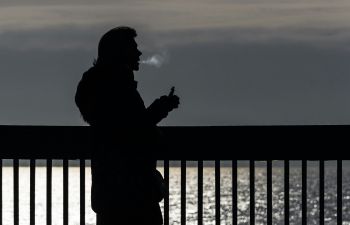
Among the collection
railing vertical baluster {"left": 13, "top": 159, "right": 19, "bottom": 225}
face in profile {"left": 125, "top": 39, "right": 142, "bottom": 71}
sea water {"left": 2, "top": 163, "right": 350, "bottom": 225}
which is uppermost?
sea water {"left": 2, "top": 163, "right": 350, "bottom": 225}

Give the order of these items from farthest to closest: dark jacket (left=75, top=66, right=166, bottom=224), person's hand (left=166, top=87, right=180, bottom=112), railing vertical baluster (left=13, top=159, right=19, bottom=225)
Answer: railing vertical baluster (left=13, top=159, right=19, bottom=225) → dark jacket (left=75, top=66, right=166, bottom=224) → person's hand (left=166, top=87, right=180, bottom=112)

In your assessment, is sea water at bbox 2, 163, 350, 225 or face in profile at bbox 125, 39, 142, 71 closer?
face in profile at bbox 125, 39, 142, 71

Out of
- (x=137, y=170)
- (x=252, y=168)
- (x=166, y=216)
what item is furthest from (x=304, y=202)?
(x=137, y=170)

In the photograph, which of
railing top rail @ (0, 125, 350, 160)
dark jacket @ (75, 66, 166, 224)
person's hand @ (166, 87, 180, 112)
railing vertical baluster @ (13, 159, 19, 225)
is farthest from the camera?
railing vertical baluster @ (13, 159, 19, 225)

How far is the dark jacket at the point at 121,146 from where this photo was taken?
5.25 meters

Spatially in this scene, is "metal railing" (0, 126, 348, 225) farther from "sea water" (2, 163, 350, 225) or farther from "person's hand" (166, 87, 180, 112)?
"sea water" (2, 163, 350, 225)

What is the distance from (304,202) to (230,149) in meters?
0.65

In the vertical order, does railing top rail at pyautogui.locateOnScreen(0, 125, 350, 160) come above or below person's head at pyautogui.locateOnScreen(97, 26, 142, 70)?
below

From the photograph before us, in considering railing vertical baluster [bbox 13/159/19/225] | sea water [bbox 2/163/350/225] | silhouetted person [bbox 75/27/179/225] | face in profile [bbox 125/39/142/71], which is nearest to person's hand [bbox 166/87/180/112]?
silhouetted person [bbox 75/27/179/225]

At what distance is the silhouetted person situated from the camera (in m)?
5.26

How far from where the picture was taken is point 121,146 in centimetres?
528

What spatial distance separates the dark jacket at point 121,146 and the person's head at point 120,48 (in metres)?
0.05

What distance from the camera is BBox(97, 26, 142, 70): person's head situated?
5297 mm

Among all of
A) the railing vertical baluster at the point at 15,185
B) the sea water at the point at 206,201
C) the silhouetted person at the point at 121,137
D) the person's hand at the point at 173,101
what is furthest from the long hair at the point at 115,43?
the sea water at the point at 206,201
